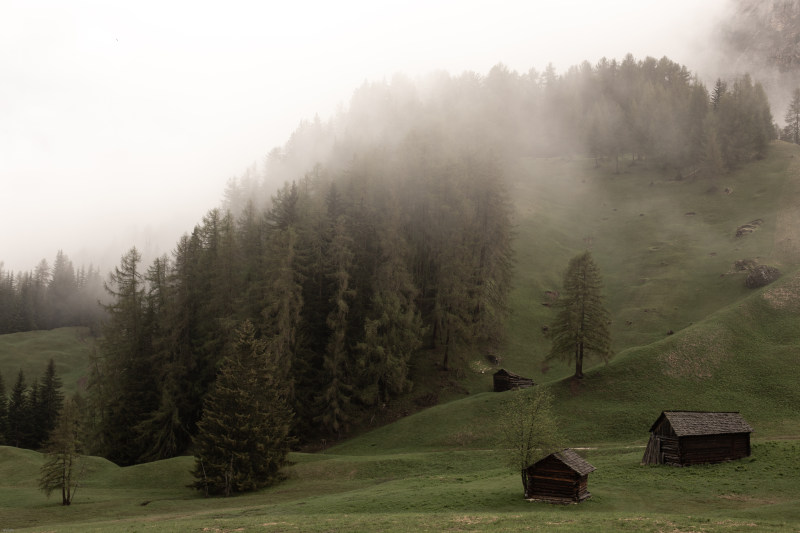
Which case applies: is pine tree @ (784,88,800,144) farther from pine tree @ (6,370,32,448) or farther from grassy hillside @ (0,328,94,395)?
grassy hillside @ (0,328,94,395)

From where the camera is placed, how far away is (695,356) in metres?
55.9

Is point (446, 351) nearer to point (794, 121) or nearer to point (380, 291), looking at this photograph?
point (380, 291)

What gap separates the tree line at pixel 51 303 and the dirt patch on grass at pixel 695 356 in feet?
542

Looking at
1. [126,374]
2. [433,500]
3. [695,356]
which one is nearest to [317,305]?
[126,374]

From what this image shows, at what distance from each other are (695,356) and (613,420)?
14978mm

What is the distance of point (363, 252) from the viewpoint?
68375 mm

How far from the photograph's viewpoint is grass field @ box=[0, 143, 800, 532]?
1091 inches

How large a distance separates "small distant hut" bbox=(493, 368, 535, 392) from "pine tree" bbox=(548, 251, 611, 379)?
559 cm

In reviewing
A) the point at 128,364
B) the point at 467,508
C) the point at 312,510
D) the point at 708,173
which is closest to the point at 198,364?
the point at 128,364

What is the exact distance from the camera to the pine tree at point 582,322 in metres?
55.4

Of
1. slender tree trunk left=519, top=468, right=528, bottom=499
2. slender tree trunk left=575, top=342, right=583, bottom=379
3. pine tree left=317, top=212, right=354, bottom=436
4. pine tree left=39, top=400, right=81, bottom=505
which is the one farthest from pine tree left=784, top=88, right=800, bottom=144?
pine tree left=39, top=400, right=81, bottom=505

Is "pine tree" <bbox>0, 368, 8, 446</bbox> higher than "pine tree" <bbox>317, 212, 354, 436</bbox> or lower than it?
lower

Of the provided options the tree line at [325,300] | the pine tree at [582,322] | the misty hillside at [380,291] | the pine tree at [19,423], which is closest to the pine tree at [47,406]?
the pine tree at [19,423]

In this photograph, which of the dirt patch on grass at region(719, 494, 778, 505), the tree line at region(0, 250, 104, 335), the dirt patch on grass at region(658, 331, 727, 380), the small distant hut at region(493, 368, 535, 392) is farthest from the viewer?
the tree line at region(0, 250, 104, 335)
